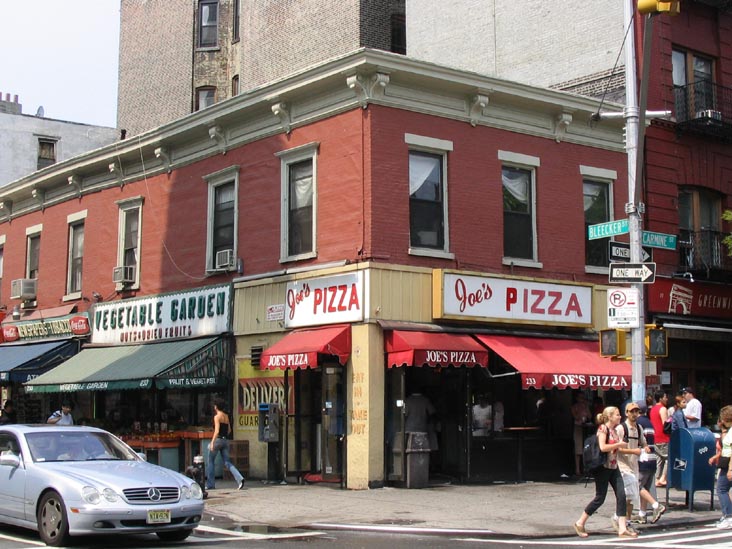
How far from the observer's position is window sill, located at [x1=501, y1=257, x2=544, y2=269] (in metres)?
20.5

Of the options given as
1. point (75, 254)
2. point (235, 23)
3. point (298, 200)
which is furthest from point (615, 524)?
point (235, 23)

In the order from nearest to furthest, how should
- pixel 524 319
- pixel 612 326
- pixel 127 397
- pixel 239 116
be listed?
pixel 612 326 < pixel 524 319 < pixel 239 116 < pixel 127 397

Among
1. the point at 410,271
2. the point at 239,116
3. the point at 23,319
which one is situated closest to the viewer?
the point at 410,271

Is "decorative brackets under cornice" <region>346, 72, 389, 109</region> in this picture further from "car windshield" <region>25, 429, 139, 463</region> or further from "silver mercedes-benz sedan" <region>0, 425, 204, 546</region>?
"silver mercedes-benz sedan" <region>0, 425, 204, 546</region>

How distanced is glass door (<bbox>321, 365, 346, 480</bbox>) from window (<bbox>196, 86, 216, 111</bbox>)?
70.2 ft

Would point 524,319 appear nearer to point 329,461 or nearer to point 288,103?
point 329,461

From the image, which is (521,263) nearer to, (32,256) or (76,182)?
(76,182)

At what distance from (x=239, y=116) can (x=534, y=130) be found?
6.44 meters

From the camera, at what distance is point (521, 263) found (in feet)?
67.7

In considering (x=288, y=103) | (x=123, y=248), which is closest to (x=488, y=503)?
(x=288, y=103)

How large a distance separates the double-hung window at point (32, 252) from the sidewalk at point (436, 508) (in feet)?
45.5

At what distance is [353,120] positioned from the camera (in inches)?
752

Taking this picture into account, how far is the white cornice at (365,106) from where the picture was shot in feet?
62.2

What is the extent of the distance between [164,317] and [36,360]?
5.07m
